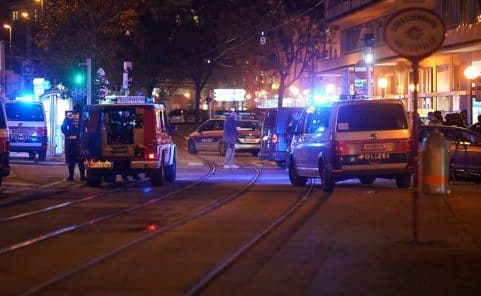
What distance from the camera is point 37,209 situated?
16.3m

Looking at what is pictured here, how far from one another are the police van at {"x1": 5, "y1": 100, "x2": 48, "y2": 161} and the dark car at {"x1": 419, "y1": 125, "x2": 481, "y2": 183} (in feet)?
55.7

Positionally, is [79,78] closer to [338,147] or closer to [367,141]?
[338,147]

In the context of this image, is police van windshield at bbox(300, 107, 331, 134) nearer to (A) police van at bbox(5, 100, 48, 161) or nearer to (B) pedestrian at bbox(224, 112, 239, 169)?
(B) pedestrian at bbox(224, 112, 239, 169)

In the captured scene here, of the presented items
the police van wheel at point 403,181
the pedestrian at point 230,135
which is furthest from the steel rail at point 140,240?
the pedestrian at point 230,135

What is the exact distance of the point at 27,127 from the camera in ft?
108

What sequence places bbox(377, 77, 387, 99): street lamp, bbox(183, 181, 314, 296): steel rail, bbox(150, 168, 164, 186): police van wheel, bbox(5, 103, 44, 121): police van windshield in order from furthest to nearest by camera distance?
bbox(377, 77, 387, 99): street lamp
bbox(5, 103, 44, 121): police van windshield
bbox(150, 168, 164, 186): police van wheel
bbox(183, 181, 314, 296): steel rail

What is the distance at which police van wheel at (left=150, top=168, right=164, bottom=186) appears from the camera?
834 inches

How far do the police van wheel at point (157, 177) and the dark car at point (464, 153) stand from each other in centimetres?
652

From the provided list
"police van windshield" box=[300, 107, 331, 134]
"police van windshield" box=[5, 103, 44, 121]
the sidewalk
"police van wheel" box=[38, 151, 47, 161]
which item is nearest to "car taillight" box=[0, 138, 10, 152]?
"police van windshield" box=[300, 107, 331, 134]

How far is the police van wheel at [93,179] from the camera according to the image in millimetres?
21438

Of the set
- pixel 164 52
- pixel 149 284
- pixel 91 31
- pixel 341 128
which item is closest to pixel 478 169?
pixel 341 128

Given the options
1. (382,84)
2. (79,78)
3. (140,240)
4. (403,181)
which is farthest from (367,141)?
(382,84)

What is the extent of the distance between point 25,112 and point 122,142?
43.4ft

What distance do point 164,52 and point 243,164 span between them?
45.3 m
